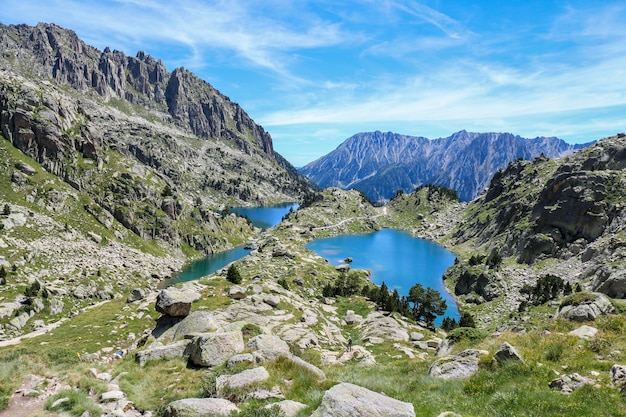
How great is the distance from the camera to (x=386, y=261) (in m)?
148

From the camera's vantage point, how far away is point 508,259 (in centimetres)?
12100

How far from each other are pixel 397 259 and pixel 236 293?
10982cm

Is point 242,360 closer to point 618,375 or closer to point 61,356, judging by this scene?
point 61,356

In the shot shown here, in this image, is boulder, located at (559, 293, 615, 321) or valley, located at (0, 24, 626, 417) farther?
boulder, located at (559, 293, 615, 321)

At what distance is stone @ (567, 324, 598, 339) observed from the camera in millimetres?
20891

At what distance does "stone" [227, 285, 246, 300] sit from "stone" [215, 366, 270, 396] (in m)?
36.2

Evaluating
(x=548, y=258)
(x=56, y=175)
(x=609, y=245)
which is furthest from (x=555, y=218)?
(x=56, y=175)

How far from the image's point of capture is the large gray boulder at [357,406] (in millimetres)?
12430

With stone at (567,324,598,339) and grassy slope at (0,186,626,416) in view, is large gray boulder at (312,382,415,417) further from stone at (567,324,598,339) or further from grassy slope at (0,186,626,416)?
stone at (567,324,598,339)

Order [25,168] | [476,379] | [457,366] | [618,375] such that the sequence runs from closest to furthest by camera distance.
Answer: [618,375], [476,379], [457,366], [25,168]

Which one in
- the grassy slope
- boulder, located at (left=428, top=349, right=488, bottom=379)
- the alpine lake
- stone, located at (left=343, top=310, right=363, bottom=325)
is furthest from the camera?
the alpine lake

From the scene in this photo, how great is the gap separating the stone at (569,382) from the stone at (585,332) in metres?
6.48

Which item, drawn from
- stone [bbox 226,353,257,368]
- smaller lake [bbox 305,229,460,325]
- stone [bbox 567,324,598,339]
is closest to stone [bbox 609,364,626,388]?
stone [bbox 567,324,598,339]

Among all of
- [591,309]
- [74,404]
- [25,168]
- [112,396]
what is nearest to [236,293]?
[112,396]
